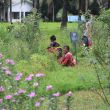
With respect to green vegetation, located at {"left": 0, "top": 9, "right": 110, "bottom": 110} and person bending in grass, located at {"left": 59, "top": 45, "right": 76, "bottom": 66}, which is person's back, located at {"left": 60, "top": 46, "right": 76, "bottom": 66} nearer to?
person bending in grass, located at {"left": 59, "top": 45, "right": 76, "bottom": 66}

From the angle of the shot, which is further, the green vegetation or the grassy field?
the grassy field

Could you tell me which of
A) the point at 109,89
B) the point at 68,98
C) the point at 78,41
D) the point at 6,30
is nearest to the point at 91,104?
the point at 109,89

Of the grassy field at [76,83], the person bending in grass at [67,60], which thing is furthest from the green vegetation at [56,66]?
the person bending in grass at [67,60]

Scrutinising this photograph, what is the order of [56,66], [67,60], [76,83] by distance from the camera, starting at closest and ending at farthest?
[76,83] → [56,66] → [67,60]

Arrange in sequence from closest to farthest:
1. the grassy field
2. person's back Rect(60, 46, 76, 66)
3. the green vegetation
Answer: the green vegetation
the grassy field
person's back Rect(60, 46, 76, 66)

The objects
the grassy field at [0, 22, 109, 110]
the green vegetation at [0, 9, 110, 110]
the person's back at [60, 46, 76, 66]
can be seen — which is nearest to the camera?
the green vegetation at [0, 9, 110, 110]

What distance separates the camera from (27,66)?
1023 centimetres

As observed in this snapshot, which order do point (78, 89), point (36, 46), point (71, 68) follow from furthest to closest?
point (36, 46), point (71, 68), point (78, 89)

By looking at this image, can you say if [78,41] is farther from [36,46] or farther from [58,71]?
[58,71]

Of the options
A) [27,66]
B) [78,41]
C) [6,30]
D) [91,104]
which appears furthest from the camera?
[78,41]

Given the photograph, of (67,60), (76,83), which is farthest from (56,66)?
(76,83)

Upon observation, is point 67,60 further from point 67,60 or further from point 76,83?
point 76,83

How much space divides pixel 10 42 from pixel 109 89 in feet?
19.1

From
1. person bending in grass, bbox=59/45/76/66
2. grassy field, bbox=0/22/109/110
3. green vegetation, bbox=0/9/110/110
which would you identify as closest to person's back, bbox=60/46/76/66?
person bending in grass, bbox=59/45/76/66
